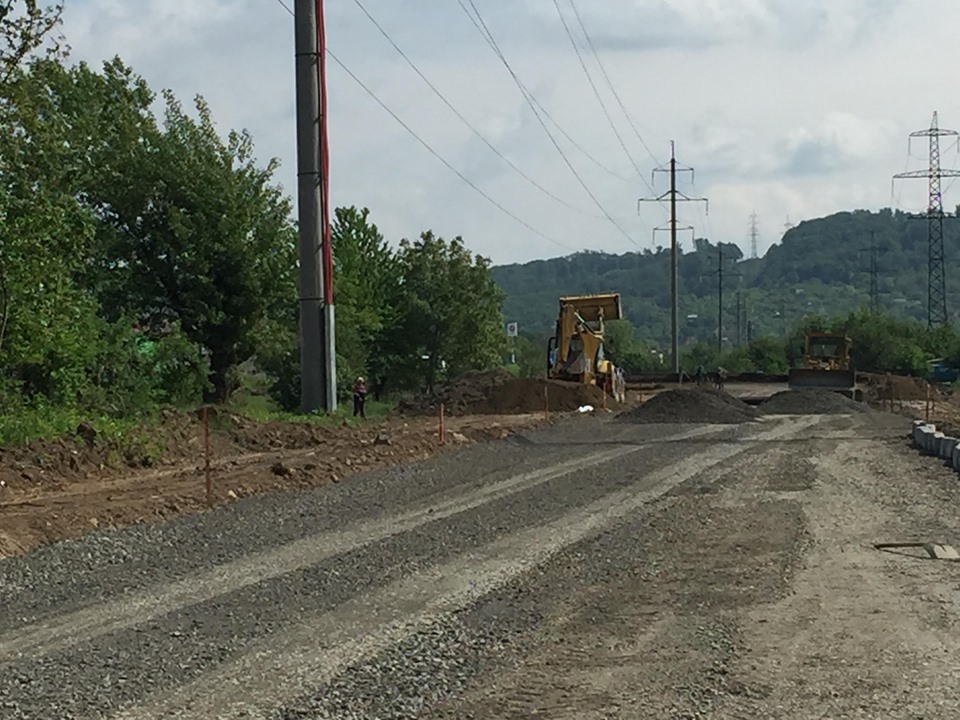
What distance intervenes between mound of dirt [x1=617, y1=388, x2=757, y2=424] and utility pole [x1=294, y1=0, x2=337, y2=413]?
13177 millimetres

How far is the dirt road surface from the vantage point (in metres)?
7.86

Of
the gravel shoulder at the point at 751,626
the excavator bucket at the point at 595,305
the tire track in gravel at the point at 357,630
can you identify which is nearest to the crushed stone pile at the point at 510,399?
the excavator bucket at the point at 595,305

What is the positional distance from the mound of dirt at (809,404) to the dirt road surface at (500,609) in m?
28.5

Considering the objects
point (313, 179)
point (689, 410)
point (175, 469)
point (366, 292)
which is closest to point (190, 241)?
point (313, 179)

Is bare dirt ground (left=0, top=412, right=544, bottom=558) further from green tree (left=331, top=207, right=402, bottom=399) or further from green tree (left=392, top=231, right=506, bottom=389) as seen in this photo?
green tree (left=392, top=231, right=506, bottom=389)

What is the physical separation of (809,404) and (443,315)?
3579 centimetres

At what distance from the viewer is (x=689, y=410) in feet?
143

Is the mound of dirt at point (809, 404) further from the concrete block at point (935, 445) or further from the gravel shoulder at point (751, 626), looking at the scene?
the gravel shoulder at point (751, 626)

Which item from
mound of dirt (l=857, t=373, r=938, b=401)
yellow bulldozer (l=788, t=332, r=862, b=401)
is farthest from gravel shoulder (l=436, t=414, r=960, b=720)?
mound of dirt (l=857, t=373, r=938, b=401)

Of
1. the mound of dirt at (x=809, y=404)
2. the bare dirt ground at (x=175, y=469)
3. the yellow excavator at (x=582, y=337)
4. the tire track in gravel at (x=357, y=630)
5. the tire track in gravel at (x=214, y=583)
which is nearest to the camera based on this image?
the tire track in gravel at (x=357, y=630)

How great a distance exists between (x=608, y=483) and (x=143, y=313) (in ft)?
84.0

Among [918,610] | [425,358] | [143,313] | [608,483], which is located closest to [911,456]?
[608,483]

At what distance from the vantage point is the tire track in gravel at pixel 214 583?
31.8 feet

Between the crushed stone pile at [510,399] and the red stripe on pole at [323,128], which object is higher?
the red stripe on pole at [323,128]
